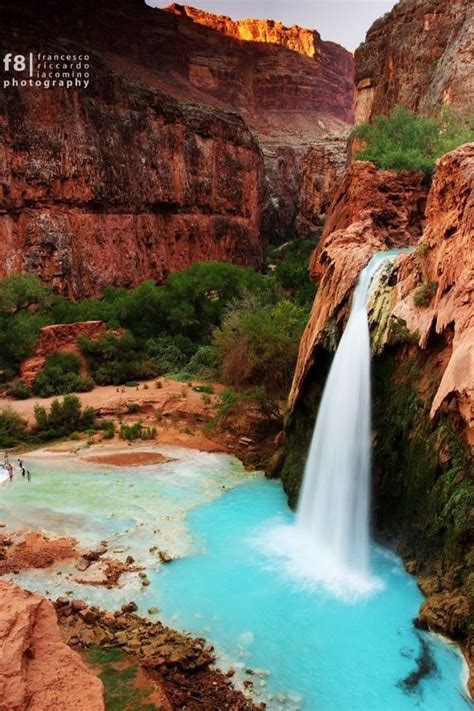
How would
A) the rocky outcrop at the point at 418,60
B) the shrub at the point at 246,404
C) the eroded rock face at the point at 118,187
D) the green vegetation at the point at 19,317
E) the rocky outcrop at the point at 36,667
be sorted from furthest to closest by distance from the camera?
the eroded rock face at the point at 118,187 → the rocky outcrop at the point at 418,60 → the green vegetation at the point at 19,317 → the shrub at the point at 246,404 → the rocky outcrop at the point at 36,667

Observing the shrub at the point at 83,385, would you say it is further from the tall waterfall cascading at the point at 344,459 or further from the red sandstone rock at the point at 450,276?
the red sandstone rock at the point at 450,276

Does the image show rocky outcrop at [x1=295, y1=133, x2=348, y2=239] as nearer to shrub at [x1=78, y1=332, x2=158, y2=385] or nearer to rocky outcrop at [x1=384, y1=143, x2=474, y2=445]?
shrub at [x1=78, y1=332, x2=158, y2=385]

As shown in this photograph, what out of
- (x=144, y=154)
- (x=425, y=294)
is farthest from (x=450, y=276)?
(x=144, y=154)

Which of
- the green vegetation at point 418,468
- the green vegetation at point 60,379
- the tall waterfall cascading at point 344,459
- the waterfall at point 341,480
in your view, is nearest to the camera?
the green vegetation at point 418,468

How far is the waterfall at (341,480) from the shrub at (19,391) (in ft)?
45.8

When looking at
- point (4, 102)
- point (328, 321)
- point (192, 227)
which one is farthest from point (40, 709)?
point (192, 227)

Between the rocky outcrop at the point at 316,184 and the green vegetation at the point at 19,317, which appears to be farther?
the rocky outcrop at the point at 316,184

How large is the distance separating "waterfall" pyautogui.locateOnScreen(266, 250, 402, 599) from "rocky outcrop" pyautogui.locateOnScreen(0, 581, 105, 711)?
6.62 metres

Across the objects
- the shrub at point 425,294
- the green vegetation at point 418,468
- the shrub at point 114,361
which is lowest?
the shrub at point 114,361

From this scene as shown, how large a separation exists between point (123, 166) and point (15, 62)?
28.8 feet

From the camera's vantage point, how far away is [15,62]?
33.7 m

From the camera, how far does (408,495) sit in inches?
430

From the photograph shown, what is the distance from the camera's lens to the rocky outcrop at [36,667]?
12.9ft

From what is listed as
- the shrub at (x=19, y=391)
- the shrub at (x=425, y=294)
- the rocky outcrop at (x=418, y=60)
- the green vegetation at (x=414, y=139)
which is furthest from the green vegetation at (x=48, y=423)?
the rocky outcrop at (x=418, y=60)
